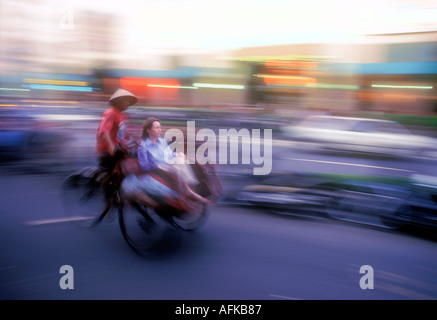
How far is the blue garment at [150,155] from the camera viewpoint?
3.12m

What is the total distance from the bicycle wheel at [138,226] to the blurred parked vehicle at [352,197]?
1397mm

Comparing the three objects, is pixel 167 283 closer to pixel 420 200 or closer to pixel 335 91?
pixel 420 200

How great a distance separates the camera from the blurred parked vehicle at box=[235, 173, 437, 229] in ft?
11.0

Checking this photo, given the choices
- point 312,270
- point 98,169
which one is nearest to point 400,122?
point 312,270

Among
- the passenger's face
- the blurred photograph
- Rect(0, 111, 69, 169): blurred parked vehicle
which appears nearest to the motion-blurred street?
the blurred photograph

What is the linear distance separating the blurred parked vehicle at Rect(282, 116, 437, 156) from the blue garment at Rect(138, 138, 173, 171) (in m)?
1.65

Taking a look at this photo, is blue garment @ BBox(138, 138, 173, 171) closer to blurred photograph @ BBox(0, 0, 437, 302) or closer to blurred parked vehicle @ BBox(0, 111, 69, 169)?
blurred photograph @ BBox(0, 0, 437, 302)

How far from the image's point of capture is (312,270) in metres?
2.86

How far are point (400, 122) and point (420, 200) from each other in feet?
2.99

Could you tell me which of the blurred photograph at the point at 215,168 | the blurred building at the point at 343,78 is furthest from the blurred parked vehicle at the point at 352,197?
the blurred building at the point at 343,78

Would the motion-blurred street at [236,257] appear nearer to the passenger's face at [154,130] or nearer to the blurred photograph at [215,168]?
the blurred photograph at [215,168]

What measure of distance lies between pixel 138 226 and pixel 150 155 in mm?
578
